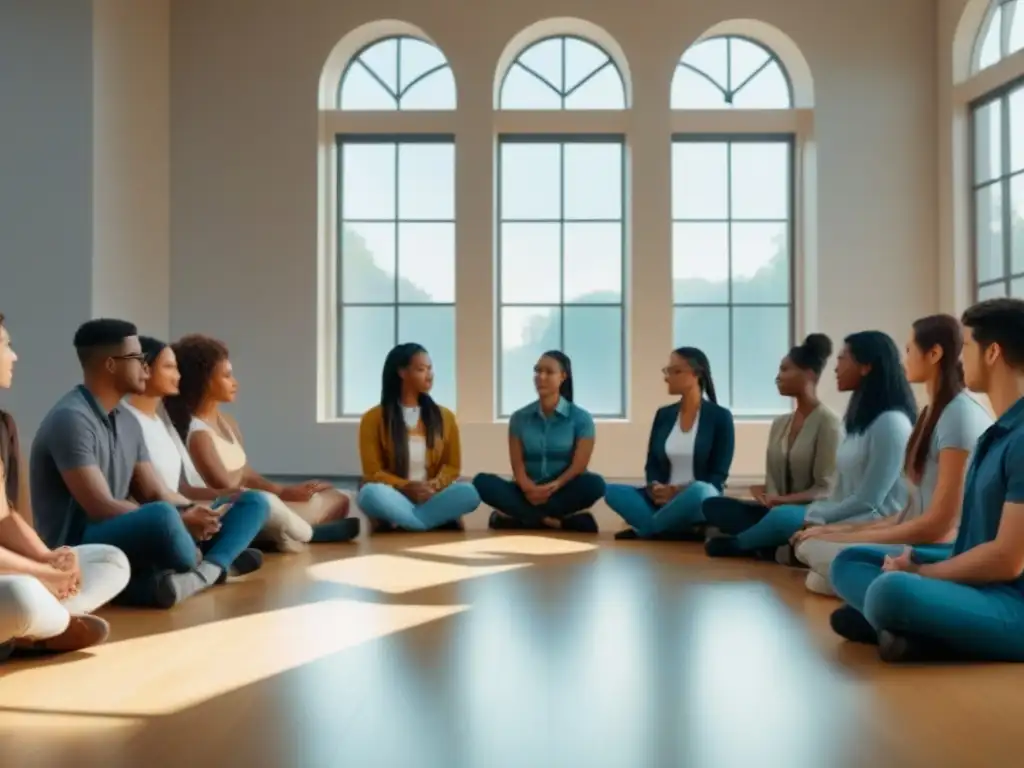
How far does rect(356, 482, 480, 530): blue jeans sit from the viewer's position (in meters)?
6.81

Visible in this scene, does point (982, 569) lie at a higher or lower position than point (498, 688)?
higher

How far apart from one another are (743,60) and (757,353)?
2.53 metres

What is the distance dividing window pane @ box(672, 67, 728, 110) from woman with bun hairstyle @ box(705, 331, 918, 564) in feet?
19.6

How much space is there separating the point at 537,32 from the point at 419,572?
639 cm

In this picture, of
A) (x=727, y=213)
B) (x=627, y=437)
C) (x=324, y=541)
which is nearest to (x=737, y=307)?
(x=727, y=213)

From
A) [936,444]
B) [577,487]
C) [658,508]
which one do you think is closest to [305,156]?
[577,487]

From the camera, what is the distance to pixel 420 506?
6.98m

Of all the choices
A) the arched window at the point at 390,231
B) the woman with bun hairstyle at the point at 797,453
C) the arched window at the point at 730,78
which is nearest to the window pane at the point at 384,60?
the arched window at the point at 390,231

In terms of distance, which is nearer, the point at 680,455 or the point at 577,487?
the point at 680,455

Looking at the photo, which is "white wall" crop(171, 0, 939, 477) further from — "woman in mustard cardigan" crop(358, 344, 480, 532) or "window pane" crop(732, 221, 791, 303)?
"woman in mustard cardigan" crop(358, 344, 480, 532)

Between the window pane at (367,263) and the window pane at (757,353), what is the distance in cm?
305

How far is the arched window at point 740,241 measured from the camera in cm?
1036

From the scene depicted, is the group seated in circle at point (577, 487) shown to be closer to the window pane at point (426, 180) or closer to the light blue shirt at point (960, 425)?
the light blue shirt at point (960, 425)

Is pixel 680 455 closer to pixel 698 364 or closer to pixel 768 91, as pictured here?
pixel 698 364
